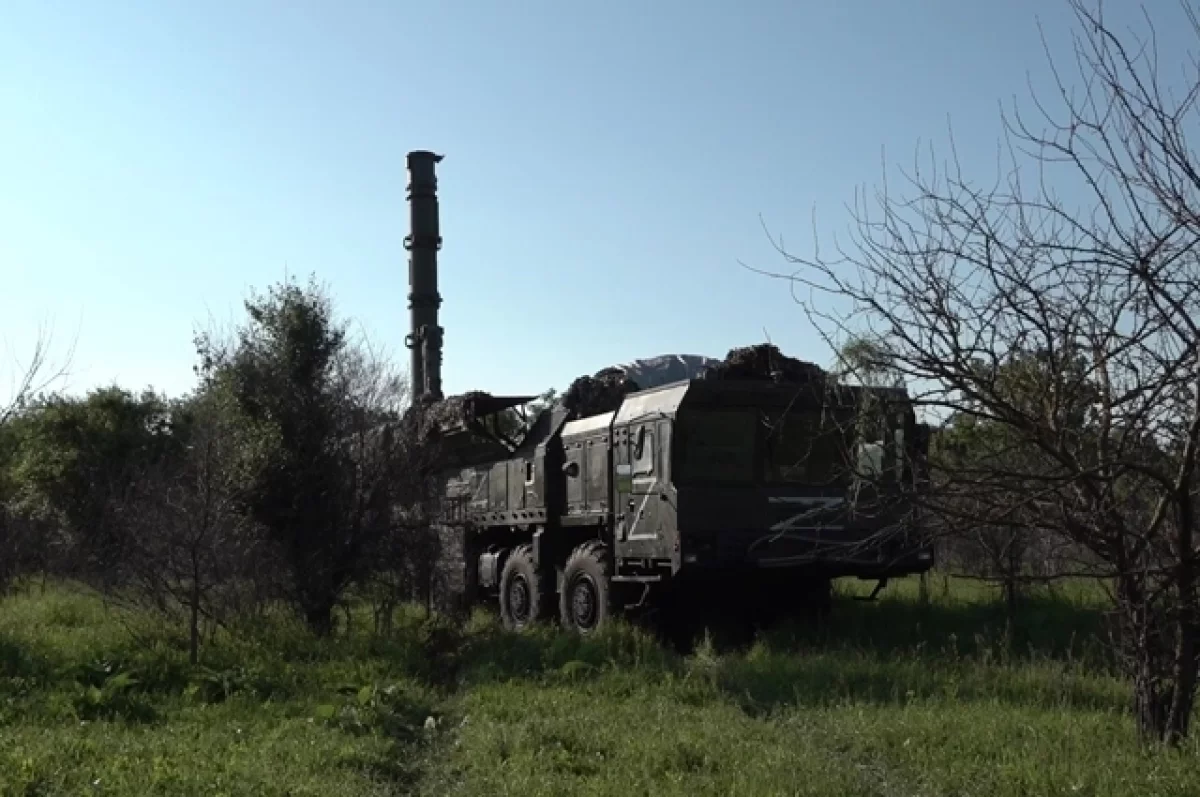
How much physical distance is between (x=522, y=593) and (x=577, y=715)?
7641 millimetres

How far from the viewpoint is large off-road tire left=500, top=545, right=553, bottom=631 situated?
1717cm

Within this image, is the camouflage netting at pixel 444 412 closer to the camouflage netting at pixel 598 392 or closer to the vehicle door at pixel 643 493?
the camouflage netting at pixel 598 392

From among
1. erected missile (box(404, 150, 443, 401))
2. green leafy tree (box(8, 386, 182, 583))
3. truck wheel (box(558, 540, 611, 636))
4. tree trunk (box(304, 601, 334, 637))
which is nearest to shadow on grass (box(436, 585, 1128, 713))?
truck wheel (box(558, 540, 611, 636))

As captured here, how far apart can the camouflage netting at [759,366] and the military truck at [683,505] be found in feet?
0.08

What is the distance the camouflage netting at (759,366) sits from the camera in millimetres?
14930

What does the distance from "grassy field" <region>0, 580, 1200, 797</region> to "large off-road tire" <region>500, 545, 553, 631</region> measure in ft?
5.37

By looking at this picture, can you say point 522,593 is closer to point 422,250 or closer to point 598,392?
point 598,392

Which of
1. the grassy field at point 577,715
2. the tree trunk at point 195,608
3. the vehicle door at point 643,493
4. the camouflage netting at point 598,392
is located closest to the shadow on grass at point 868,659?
the grassy field at point 577,715

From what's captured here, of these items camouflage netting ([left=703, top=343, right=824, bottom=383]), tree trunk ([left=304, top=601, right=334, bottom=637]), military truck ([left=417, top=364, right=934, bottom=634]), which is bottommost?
tree trunk ([left=304, top=601, right=334, bottom=637])

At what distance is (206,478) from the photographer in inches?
542

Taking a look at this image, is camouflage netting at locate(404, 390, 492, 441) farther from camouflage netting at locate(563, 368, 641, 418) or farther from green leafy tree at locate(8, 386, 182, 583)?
green leafy tree at locate(8, 386, 182, 583)

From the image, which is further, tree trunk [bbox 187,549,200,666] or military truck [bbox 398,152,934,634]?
military truck [bbox 398,152,934,634]

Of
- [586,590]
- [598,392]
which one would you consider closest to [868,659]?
[586,590]

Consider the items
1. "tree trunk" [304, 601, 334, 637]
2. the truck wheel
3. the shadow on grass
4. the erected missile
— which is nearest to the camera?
the shadow on grass
